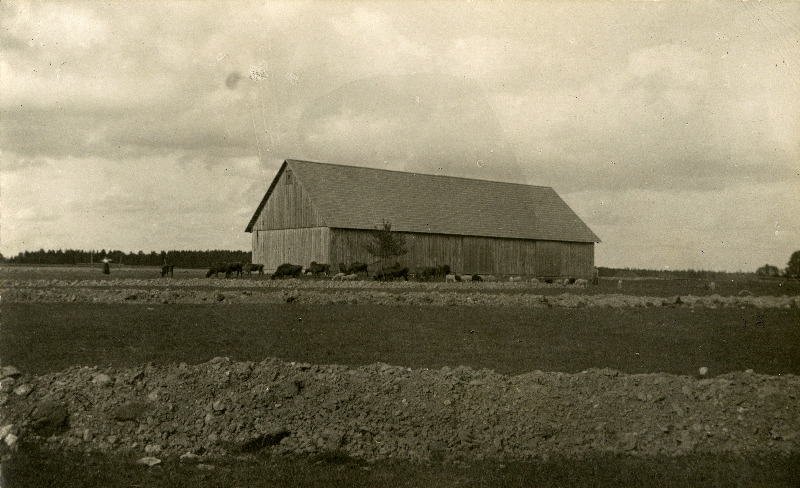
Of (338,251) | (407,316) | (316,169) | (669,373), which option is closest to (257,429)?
(669,373)

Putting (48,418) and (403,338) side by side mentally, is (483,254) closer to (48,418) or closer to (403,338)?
(403,338)

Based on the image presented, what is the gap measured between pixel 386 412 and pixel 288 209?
41194 mm

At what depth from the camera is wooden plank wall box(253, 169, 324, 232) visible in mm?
48469

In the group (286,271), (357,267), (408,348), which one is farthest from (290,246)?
(408,348)

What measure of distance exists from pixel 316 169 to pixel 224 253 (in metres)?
33.5

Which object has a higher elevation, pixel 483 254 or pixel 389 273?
pixel 483 254

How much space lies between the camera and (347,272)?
146 ft

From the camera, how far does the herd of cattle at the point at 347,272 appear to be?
39875 mm

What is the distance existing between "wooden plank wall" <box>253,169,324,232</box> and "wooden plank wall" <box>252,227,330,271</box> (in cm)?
44

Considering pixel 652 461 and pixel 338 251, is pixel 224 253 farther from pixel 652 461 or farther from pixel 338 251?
pixel 652 461

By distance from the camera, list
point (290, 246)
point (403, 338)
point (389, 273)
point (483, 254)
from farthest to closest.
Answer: point (483, 254) → point (290, 246) → point (389, 273) → point (403, 338)

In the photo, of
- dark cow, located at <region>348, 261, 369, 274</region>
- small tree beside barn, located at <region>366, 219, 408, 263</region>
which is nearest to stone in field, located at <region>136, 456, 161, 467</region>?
dark cow, located at <region>348, 261, 369, 274</region>

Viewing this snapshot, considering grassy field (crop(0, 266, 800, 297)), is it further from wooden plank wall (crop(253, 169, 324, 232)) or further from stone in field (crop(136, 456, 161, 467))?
stone in field (crop(136, 456, 161, 467))

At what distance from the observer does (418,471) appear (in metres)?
8.58
